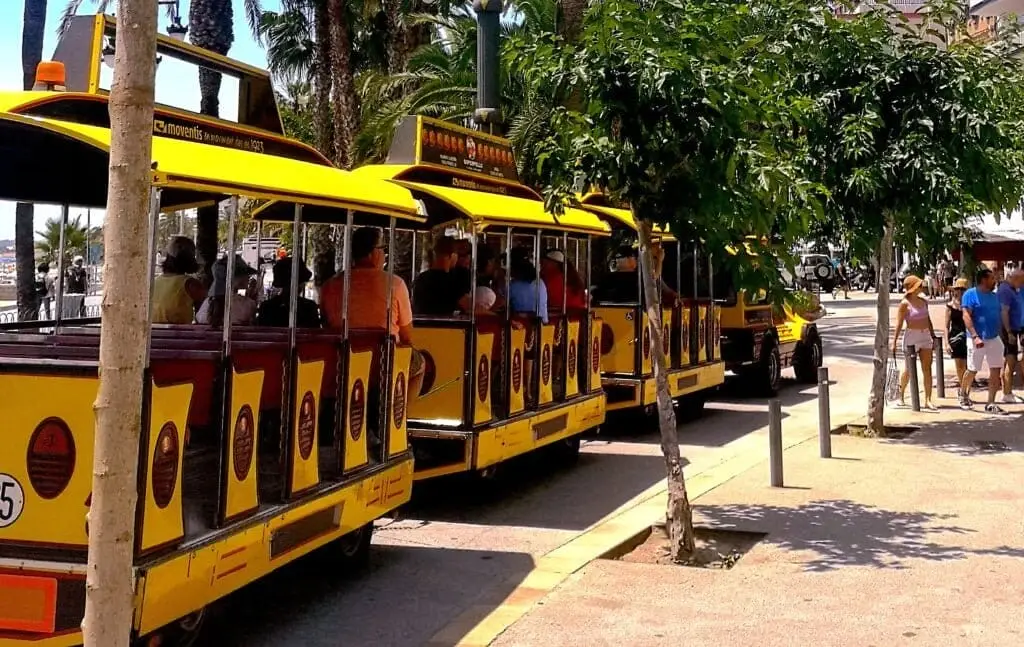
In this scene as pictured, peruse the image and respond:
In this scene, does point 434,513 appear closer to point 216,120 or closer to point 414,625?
point 414,625

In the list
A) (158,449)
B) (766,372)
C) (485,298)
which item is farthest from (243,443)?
(766,372)

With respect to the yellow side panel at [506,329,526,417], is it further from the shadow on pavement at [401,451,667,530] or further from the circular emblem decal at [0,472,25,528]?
the circular emblem decal at [0,472,25,528]

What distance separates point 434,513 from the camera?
907 cm

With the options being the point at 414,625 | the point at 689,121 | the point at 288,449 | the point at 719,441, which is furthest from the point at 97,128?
the point at 719,441

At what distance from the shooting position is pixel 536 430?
981 centimetres

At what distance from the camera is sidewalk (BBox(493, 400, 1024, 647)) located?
19.1 feet

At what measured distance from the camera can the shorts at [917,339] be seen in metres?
15.0

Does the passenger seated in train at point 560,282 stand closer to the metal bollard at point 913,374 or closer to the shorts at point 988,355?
the metal bollard at point 913,374

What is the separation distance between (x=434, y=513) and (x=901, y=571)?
370 centimetres

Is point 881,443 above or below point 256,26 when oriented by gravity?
below

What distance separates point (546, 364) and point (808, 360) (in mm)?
10274

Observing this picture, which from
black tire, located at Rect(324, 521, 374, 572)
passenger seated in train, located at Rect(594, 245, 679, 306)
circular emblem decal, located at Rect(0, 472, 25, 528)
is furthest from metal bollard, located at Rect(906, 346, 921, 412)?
circular emblem decal, located at Rect(0, 472, 25, 528)

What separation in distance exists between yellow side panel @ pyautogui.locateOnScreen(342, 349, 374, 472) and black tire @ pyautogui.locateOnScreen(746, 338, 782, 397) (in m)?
11.1

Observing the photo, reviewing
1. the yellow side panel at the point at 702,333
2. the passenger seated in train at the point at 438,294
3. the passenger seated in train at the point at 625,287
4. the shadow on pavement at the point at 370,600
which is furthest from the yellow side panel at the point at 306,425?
the yellow side panel at the point at 702,333
